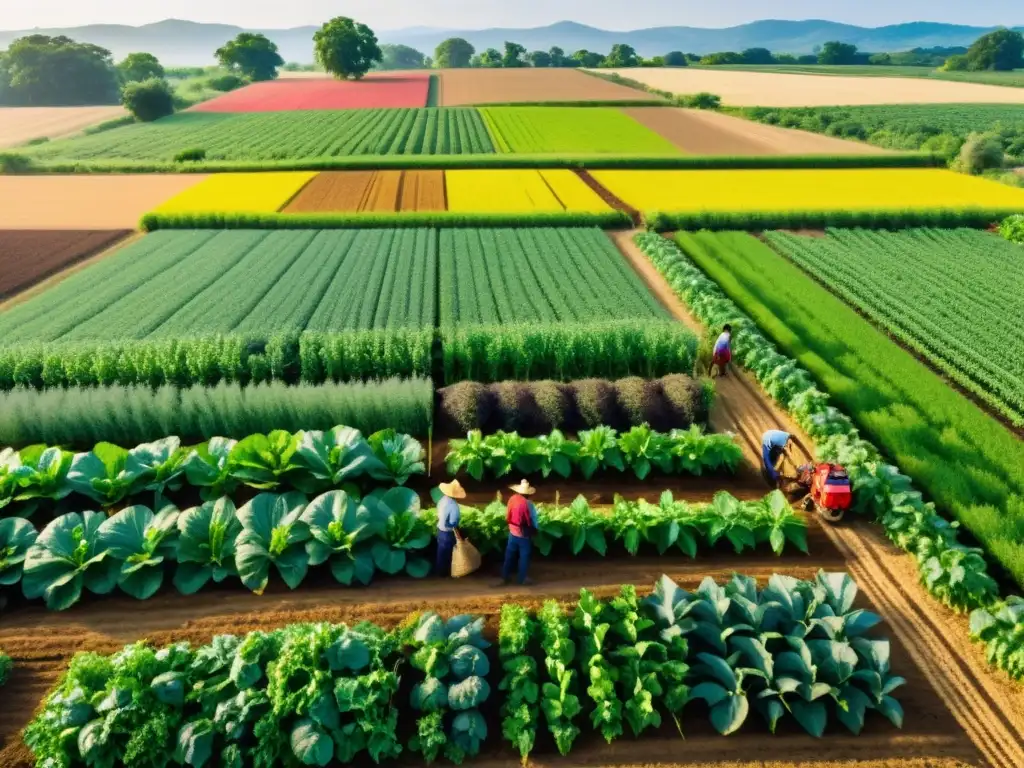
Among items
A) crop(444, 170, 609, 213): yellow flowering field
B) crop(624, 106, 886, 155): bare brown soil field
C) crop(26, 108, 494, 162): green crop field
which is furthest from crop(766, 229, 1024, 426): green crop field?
crop(26, 108, 494, 162): green crop field

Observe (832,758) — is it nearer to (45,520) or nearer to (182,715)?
(182,715)

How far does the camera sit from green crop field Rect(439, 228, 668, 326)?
16.5 metres

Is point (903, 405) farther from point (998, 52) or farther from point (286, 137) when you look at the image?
point (998, 52)

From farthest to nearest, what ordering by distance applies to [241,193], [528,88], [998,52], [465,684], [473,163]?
[998,52] < [528,88] < [473,163] < [241,193] < [465,684]

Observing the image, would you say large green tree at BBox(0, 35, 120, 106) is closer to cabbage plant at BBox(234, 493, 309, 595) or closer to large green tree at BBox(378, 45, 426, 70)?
cabbage plant at BBox(234, 493, 309, 595)

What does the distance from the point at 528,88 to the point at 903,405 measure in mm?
74575

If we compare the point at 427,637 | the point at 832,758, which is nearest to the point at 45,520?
the point at 427,637

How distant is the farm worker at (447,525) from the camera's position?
841 centimetres

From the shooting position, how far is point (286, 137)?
4622cm

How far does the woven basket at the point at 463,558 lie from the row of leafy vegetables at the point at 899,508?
616 cm

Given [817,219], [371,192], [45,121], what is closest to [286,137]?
[371,192]

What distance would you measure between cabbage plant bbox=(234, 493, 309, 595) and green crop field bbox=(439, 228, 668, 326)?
7609 mm

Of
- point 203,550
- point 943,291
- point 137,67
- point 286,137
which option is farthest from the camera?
point 137,67

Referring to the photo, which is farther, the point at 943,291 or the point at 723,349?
the point at 943,291
